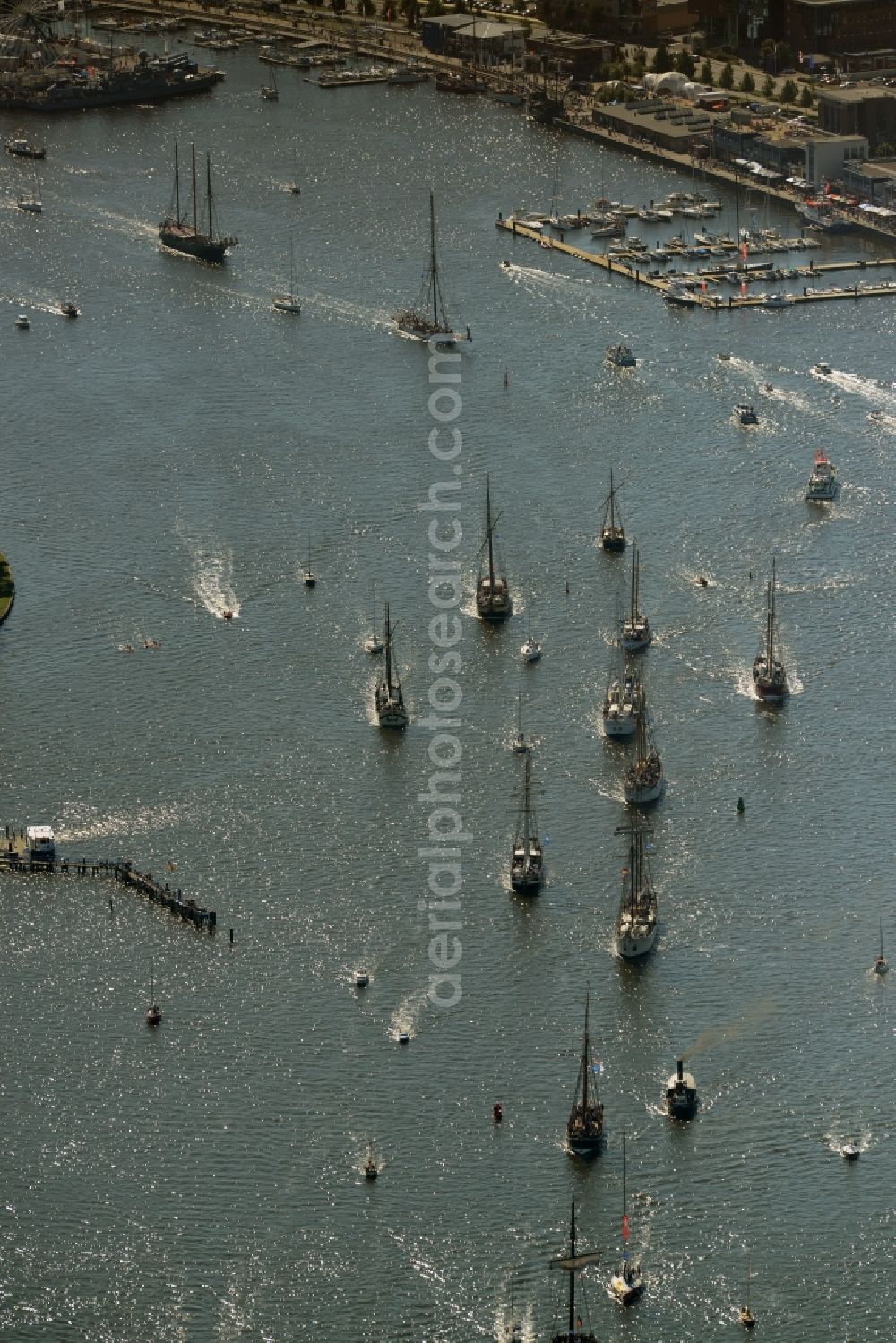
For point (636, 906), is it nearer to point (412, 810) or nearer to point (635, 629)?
point (412, 810)

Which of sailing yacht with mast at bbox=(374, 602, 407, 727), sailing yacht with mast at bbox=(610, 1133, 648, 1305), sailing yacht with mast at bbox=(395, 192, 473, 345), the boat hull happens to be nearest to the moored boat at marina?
sailing yacht with mast at bbox=(374, 602, 407, 727)

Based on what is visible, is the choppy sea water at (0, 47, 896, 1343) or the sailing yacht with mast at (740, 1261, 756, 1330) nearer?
the sailing yacht with mast at (740, 1261, 756, 1330)

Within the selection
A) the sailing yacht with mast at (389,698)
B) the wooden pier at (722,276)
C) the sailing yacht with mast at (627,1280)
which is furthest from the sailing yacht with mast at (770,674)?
the wooden pier at (722,276)

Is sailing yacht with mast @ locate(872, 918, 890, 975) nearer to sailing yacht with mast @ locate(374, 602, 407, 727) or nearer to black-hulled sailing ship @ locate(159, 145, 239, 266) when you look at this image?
sailing yacht with mast @ locate(374, 602, 407, 727)

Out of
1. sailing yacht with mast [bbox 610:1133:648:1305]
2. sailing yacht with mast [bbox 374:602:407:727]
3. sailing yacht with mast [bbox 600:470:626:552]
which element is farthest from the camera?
sailing yacht with mast [bbox 600:470:626:552]

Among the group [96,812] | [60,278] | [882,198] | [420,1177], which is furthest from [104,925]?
[882,198]

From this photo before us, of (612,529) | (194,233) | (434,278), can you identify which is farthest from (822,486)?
(194,233)

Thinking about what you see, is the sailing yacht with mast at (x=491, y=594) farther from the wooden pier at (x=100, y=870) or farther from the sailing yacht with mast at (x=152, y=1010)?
the sailing yacht with mast at (x=152, y=1010)
